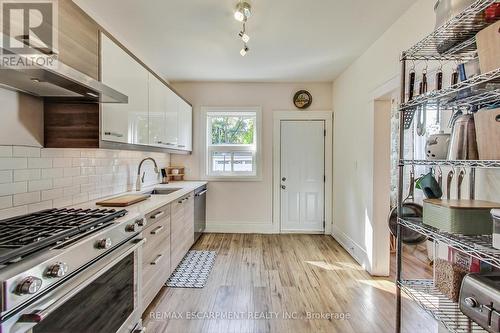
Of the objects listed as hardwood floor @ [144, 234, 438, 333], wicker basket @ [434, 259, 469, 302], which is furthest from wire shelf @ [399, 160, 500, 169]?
hardwood floor @ [144, 234, 438, 333]

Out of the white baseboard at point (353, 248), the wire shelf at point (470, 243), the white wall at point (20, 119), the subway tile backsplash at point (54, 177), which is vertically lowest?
the white baseboard at point (353, 248)

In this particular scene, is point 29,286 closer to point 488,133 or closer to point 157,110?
point 488,133

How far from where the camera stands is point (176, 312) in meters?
2.29

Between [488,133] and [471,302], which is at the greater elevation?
[488,133]

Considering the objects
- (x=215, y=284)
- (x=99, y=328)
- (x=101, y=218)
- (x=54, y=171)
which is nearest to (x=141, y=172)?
(x=54, y=171)

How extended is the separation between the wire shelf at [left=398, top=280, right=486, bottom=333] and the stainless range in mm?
1728

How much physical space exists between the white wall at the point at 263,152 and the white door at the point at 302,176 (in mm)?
263

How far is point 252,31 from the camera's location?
2.76 metres

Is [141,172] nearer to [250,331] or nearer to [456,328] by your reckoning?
[250,331]

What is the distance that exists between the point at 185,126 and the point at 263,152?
1.39 m

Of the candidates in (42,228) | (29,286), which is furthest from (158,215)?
(29,286)

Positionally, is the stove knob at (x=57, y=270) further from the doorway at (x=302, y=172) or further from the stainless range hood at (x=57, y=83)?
the doorway at (x=302, y=172)

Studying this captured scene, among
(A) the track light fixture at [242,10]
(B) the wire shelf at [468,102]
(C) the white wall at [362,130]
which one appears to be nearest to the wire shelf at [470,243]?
(B) the wire shelf at [468,102]

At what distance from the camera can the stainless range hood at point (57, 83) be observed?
133 cm
